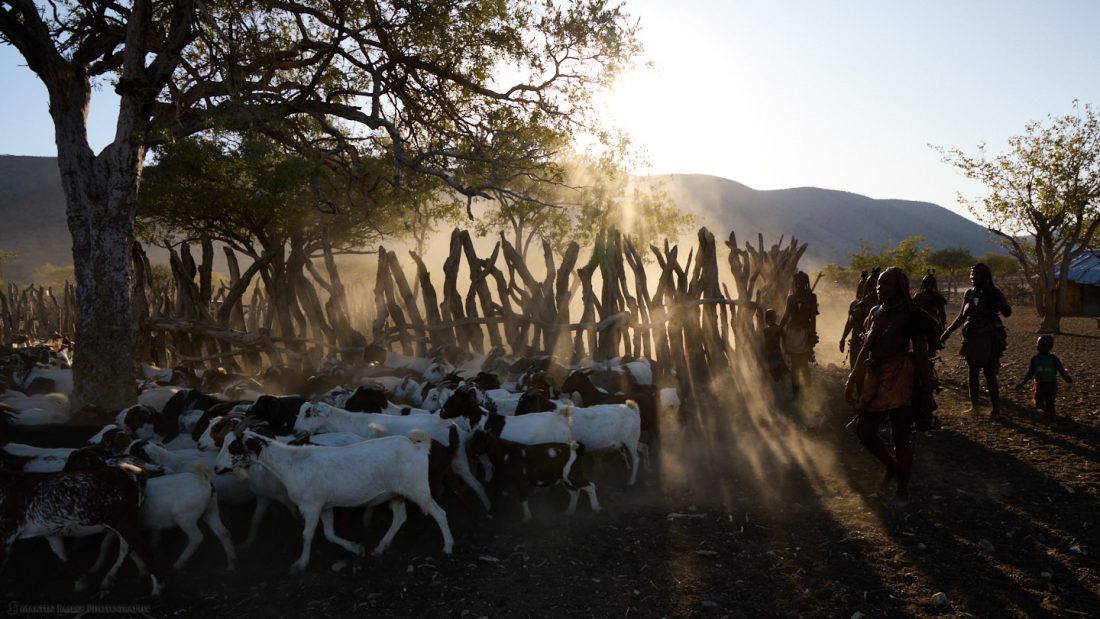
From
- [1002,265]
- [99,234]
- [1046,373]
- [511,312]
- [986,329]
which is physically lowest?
[1046,373]

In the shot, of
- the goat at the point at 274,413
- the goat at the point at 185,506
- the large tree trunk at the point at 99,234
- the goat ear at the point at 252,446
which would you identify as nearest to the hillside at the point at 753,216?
the large tree trunk at the point at 99,234

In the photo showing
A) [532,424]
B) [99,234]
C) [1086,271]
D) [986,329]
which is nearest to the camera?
[532,424]

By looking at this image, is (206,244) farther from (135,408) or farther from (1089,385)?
(1089,385)

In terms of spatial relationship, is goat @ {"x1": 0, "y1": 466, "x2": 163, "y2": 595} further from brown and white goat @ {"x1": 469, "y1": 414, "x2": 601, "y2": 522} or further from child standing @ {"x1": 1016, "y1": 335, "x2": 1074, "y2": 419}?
child standing @ {"x1": 1016, "y1": 335, "x2": 1074, "y2": 419}

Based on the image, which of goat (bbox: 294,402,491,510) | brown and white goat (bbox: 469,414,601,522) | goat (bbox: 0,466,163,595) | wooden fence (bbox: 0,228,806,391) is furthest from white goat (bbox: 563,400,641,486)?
wooden fence (bbox: 0,228,806,391)

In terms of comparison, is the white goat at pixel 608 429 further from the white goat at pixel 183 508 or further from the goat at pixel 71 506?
the goat at pixel 71 506

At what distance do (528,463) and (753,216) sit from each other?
400 feet

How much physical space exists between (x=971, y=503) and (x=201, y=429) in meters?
7.51

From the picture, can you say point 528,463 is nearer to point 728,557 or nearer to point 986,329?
point 728,557

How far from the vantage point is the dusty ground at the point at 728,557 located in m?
4.65

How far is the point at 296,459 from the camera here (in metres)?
5.54

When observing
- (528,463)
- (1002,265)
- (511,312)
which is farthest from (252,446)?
(1002,265)

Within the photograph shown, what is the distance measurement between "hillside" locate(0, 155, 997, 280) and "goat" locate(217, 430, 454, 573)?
83327 mm

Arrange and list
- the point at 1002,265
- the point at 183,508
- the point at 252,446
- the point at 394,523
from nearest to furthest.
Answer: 1. the point at 183,508
2. the point at 252,446
3. the point at 394,523
4. the point at 1002,265
